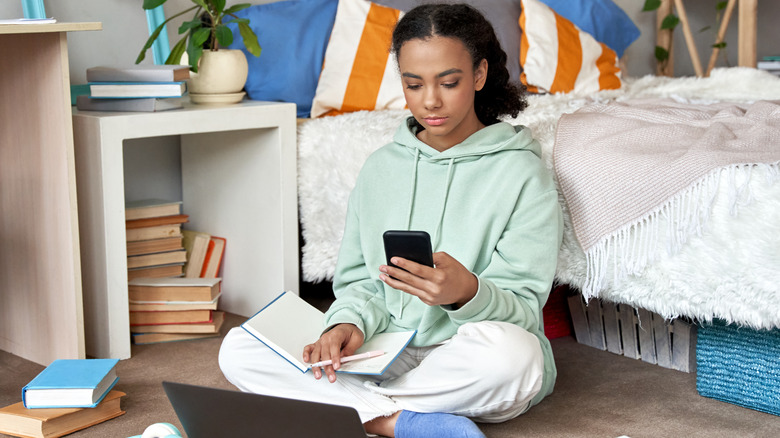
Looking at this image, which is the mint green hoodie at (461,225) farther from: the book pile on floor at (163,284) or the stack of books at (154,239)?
the stack of books at (154,239)

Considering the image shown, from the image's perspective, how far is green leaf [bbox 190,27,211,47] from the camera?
70.5 inches

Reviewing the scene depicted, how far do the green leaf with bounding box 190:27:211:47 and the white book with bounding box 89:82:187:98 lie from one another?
173 mm

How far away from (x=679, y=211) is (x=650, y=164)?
95mm

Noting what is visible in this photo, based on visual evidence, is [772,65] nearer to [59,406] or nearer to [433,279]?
[433,279]

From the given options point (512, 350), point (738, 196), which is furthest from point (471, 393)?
point (738, 196)

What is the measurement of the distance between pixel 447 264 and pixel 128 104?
854 millimetres

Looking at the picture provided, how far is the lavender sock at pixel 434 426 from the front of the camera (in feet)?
3.76

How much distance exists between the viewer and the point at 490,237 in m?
1.30

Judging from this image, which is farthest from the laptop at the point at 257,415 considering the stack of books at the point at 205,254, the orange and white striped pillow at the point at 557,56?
the orange and white striped pillow at the point at 557,56

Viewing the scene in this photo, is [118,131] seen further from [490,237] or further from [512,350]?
[512,350]

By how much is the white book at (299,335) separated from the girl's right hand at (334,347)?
2cm

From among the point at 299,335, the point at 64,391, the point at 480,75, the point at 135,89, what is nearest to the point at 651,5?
the point at 480,75

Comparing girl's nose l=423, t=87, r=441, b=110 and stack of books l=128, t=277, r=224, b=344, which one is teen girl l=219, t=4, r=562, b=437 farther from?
stack of books l=128, t=277, r=224, b=344

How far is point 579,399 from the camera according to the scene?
1.42 m
